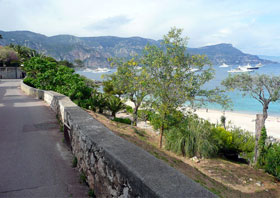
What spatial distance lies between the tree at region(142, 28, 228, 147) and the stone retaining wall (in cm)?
597

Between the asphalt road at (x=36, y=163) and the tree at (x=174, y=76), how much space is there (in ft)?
15.2

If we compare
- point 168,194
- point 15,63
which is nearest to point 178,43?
point 168,194

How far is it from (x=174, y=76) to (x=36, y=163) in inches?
262

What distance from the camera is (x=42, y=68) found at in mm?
19938

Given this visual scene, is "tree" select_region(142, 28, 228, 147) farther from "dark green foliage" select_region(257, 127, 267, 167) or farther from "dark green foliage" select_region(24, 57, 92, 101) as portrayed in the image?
"dark green foliage" select_region(24, 57, 92, 101)

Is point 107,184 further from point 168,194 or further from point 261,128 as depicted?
point 261,128

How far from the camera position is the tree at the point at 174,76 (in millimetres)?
9828

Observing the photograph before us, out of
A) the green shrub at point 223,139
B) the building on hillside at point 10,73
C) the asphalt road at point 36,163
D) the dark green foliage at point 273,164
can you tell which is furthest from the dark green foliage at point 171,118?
the building on hillside at point 10,73

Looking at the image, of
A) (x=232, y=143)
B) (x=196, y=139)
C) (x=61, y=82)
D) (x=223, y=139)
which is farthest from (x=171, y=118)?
(x=61, y=82)

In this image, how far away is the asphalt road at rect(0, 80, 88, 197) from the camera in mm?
3645

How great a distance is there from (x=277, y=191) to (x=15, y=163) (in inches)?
339

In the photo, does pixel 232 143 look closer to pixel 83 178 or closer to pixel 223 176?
pixel 223 176

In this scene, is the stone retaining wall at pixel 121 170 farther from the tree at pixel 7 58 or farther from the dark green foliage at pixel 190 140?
the tree at pixel 7 58

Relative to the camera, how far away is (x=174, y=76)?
9734 mm
